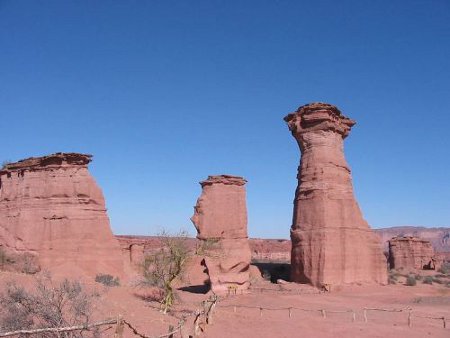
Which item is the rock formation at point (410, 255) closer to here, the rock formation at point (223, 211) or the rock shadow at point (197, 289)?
the rock formation at point (223, 211)

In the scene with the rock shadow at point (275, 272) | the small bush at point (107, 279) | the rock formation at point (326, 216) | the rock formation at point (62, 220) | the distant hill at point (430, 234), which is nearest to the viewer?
the small bush at point (107, 279)

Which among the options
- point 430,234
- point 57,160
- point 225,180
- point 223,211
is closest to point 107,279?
point 57,160

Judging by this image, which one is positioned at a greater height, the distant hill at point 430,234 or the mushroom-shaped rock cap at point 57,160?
the mushroom-shaped rock cap at point 57,160

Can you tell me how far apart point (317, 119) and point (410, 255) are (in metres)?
29.6

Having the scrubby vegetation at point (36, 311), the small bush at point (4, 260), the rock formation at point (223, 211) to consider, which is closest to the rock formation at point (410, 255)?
the rock formation at point (223, 211)

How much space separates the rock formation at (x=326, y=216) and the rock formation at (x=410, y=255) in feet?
76.5

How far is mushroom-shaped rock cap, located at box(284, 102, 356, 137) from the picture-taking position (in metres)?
29.3

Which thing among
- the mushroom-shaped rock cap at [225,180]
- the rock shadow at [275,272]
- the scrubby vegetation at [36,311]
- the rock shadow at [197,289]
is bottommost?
the rock shadow at [197,289]

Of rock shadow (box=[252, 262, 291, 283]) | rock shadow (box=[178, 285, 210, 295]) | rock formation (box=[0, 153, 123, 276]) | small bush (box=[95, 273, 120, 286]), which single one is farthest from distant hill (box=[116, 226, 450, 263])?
small bush (box=[95, 273, 120, 286])

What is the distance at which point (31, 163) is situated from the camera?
1038 inches

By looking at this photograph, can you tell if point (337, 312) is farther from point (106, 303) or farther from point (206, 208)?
point (206, 208)

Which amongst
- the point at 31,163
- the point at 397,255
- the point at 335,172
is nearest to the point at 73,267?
the point at 31,163

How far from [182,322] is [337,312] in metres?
9.20

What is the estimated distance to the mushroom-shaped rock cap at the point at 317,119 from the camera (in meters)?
29.3
